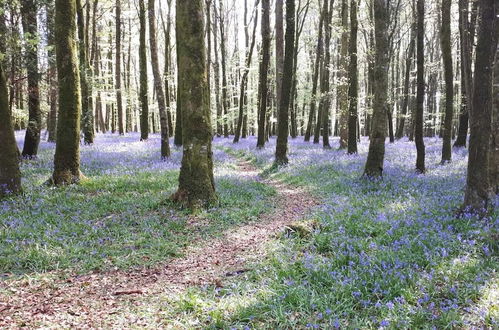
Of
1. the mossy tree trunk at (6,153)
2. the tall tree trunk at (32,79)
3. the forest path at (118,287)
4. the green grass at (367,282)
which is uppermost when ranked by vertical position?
the tall tree trunk at (32,79)

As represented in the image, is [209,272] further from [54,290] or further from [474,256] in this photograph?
[474,256]

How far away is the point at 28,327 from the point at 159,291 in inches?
68.9

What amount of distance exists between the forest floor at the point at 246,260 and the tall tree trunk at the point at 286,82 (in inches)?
276

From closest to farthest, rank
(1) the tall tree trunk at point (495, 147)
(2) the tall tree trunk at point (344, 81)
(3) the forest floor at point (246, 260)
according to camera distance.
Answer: (3) the forest floor at point (246, 260), (1) the tall tree trunk at point (495, 147), (2) the tall tree trunk at point (344, 81)

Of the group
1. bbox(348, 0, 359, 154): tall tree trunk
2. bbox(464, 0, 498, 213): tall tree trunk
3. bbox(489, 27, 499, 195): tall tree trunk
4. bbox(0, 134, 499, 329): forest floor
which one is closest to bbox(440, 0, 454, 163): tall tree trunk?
bbox(348, 0, 359, 154): tall tree trunk

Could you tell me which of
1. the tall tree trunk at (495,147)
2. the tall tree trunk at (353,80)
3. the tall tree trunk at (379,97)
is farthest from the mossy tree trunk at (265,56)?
the tall tree trunk at (495,147)

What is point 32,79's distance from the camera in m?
15.6

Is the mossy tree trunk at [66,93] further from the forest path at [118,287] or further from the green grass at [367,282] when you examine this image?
the green grass at [367,282]

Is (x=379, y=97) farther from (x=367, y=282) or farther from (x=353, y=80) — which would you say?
(x=367, y=282)

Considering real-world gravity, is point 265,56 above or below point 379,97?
above

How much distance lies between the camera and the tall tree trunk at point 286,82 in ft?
55.4

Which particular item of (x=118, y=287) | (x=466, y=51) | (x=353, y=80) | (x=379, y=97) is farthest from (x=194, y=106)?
(x=353, y=80)

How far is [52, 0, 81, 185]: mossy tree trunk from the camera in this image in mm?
11117

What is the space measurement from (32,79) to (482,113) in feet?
54.4
